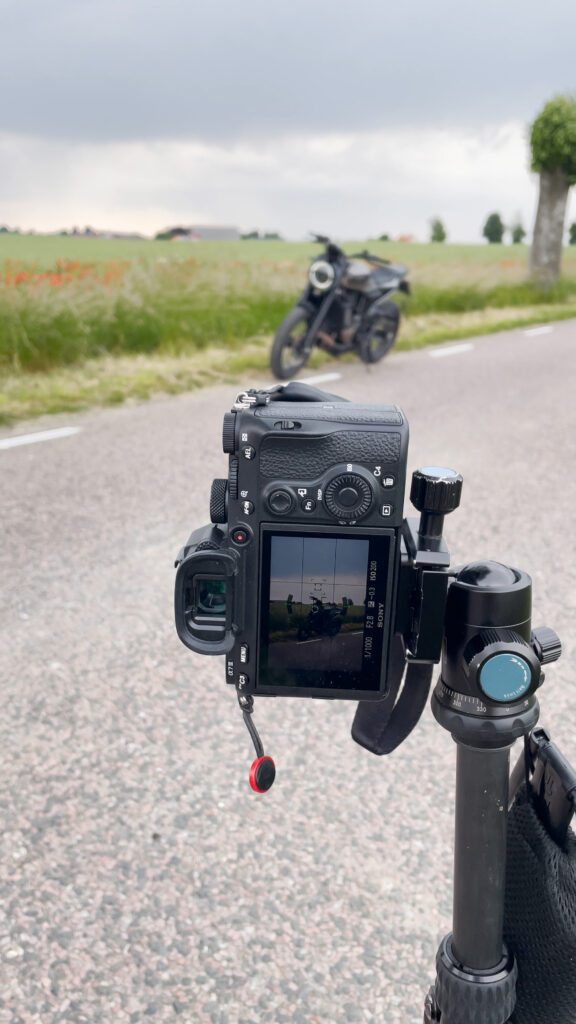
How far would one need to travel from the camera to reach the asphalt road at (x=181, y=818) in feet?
6.53

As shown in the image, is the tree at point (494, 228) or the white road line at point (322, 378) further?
the tree at point (494, 228)

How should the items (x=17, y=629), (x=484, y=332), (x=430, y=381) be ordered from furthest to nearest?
(x=484, y=332), (x=430, y=381), (x=17, y=629)

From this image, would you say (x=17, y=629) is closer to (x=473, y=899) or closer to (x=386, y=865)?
(x=386, y=865)

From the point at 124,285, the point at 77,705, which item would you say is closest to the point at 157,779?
the point at 77,705

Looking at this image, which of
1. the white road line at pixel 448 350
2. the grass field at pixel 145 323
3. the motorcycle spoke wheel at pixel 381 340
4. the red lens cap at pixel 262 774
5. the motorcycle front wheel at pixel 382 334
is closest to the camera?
the red lens cap at pixel 262 774

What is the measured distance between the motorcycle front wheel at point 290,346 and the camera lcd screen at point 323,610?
24.4 feet

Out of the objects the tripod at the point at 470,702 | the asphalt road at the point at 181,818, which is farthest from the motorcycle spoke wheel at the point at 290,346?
the tripod at the point at 470,702

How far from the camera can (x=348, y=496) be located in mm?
1096

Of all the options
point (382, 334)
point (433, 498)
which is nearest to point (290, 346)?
point (382, 334)

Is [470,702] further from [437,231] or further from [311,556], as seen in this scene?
[437,231]

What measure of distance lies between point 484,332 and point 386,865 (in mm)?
11180

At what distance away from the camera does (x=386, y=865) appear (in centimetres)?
234

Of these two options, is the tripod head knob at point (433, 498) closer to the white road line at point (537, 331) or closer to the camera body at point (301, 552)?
the camera body at point (301, 552)

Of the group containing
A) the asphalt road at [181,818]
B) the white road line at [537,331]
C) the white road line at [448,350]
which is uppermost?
the white road line at [537,331]
